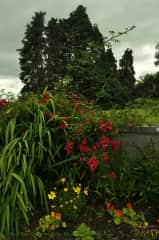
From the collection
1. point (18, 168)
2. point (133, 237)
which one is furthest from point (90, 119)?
point (133, 237)

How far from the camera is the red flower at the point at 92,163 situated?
3.29 meters

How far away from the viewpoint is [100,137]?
12.4 ft


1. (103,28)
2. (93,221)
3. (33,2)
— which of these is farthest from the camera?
(103,28)

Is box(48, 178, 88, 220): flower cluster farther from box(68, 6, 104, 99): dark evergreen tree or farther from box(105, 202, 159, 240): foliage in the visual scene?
box(68, 6, 104, 99): dark evergreen tree

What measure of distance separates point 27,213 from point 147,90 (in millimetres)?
3766

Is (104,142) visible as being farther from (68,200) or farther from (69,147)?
(68,200)

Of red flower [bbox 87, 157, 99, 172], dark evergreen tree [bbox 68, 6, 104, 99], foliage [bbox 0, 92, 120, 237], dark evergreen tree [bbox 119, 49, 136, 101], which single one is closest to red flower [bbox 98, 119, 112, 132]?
foliage [bbox 0, 92, 120, 237]

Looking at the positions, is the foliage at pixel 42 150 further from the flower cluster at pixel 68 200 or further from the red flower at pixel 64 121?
the flower cluster at pixel 68 200

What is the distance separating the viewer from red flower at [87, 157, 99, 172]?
3.29 m

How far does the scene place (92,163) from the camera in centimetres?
332

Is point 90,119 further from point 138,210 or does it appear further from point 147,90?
point 147,90

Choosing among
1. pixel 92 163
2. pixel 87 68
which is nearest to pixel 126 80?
pixel 87 68

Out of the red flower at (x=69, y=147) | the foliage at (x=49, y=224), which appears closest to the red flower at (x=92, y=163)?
the red flower at (x=69, y=147)

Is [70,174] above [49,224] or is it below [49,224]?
above
